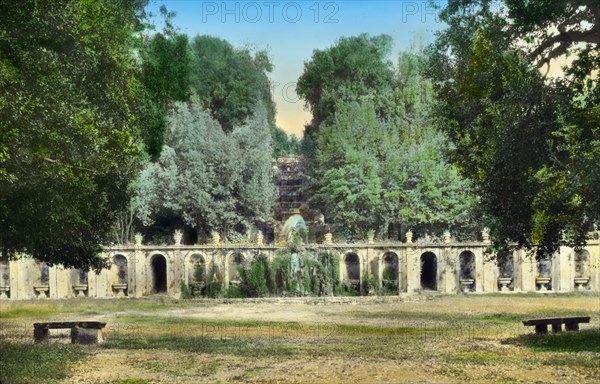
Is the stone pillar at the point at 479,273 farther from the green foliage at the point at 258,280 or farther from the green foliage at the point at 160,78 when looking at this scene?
the green foliage at the point at 160,78

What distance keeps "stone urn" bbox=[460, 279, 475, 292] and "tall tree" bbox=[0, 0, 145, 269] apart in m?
28.9

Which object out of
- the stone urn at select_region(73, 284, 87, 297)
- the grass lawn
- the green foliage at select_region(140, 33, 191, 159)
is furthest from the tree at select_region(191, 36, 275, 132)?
the green foliage at select_region(140, 33, 191, 159)

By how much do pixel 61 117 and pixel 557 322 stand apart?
1524 centimetres

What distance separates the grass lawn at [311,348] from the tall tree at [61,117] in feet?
11.7

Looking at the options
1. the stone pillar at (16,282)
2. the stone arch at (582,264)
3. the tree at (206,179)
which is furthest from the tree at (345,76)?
the stone pillar at (16,282)

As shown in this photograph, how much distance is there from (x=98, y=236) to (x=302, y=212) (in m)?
45.5

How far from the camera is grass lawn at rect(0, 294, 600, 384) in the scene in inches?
653

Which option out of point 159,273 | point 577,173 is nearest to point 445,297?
point 159,273

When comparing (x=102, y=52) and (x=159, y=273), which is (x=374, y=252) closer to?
(x=159, y=273)

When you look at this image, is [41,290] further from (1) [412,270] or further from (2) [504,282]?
(2) [504,282]

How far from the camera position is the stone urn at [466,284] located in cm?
4977

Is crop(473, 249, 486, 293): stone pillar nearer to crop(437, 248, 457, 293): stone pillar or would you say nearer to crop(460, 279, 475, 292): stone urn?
crop(460, 279, 475, 292): stone urn

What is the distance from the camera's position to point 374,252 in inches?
1964

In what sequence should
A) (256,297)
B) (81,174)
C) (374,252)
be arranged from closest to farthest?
(81,174) < (256,297) < (374,252)
